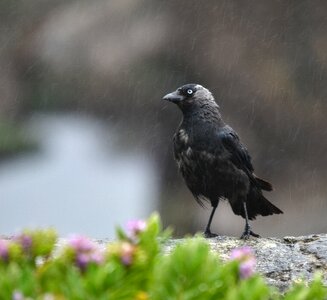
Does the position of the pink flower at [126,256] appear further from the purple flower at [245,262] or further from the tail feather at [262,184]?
the tail feather at [262,184]

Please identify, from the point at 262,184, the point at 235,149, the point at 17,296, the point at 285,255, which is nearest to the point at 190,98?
the point at 235,149

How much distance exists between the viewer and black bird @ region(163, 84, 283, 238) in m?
6.79

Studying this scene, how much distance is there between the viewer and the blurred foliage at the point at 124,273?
2.35 metres

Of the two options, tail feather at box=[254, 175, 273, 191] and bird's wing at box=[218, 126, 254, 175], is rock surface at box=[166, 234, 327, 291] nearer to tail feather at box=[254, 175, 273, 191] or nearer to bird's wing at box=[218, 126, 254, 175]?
bird's wing at box=[218, 126, 254, 175]

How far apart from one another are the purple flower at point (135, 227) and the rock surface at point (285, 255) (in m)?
2.27

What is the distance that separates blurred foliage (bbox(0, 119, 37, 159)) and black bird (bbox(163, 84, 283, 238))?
12606 mm

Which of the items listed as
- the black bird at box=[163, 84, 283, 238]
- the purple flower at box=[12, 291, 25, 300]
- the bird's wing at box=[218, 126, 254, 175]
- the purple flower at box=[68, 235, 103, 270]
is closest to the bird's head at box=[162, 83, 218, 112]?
the black bird at box=[163, 84, 283, 238]

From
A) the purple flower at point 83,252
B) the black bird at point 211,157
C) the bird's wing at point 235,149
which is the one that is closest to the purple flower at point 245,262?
the purple flower at point 83,252

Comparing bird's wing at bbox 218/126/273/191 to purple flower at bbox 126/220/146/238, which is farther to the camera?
bird's wing at bbox 218/126/273/191

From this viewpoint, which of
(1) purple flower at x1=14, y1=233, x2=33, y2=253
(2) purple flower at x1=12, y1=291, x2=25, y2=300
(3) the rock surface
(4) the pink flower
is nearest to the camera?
(2) purple flower at x1=12, y1=291, x2=25, y2=300

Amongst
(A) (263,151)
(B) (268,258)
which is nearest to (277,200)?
(A) (263,151)

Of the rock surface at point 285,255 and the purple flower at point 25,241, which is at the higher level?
the purple flower at point 25,241

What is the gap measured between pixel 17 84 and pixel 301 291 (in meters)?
18.2

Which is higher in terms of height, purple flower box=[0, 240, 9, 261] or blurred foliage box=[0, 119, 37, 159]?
purple flower box=[0, 240, 9, 261]
